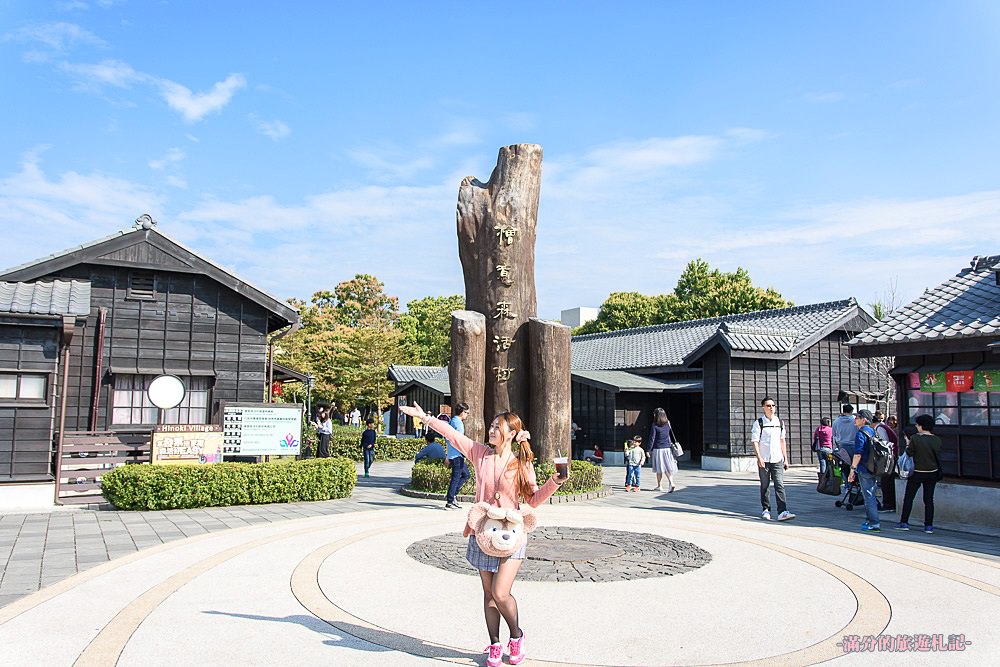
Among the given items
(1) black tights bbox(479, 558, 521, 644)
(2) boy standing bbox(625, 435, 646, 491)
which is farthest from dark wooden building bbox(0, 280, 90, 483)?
(2) boy standing bbox(625, 435, 646, 491)

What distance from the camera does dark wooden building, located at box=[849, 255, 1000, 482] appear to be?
34.9 ft

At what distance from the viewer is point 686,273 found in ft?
155

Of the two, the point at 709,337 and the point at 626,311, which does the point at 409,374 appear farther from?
the point at 626,311

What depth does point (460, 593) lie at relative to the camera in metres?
6.50

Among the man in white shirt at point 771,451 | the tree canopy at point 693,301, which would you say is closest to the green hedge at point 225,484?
the man in white shirt at point 771,451

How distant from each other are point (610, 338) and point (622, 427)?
10291 millimetres

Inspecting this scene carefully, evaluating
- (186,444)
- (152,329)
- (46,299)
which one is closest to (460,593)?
(186,444)

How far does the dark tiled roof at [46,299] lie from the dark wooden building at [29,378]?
0.01 meters

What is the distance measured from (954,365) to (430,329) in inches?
1483

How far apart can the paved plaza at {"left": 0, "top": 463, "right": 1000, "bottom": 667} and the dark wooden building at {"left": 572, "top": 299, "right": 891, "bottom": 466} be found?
985 centimetres

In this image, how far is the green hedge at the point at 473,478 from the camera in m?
13.5

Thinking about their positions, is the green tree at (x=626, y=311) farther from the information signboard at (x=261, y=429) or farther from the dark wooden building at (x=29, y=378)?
the dark wooden building at (x=29, y=378)

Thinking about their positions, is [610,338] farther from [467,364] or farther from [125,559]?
[125,559]

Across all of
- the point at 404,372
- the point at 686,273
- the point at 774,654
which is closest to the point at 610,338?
the point at 404,372
